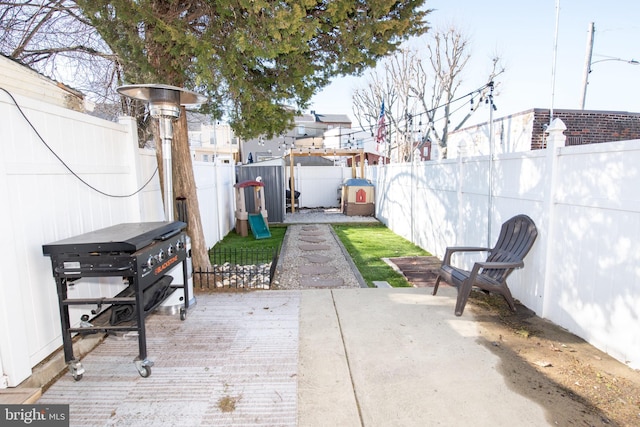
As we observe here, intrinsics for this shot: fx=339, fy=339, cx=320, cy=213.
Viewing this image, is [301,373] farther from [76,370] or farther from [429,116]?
[429,116]

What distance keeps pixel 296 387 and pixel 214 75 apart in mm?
3341

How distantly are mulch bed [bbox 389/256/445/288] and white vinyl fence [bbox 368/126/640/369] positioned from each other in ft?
2.36

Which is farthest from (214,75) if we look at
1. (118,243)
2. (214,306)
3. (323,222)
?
(323,222)

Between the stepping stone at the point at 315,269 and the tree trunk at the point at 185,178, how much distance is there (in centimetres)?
186

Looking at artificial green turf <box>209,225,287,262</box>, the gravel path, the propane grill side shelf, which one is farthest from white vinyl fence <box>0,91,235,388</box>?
artificial green turf <box>209,225,287,262</box>

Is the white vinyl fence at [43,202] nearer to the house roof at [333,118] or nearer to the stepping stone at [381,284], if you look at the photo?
the stepping stone at [381,284]

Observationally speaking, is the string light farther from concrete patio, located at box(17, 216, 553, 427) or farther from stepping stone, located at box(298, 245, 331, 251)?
concrete patio, located at box(17, 216, 553, 427)

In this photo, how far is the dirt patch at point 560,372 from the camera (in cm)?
232

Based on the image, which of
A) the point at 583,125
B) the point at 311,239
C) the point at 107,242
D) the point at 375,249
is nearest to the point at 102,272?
the point at 107,242

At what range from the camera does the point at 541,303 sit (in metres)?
3.86

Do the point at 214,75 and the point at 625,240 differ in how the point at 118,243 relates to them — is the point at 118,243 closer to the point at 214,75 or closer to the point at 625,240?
the point at 214,75

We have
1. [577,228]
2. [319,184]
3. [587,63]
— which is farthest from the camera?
[319,184]

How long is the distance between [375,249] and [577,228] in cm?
486

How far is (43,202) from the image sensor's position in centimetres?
280
